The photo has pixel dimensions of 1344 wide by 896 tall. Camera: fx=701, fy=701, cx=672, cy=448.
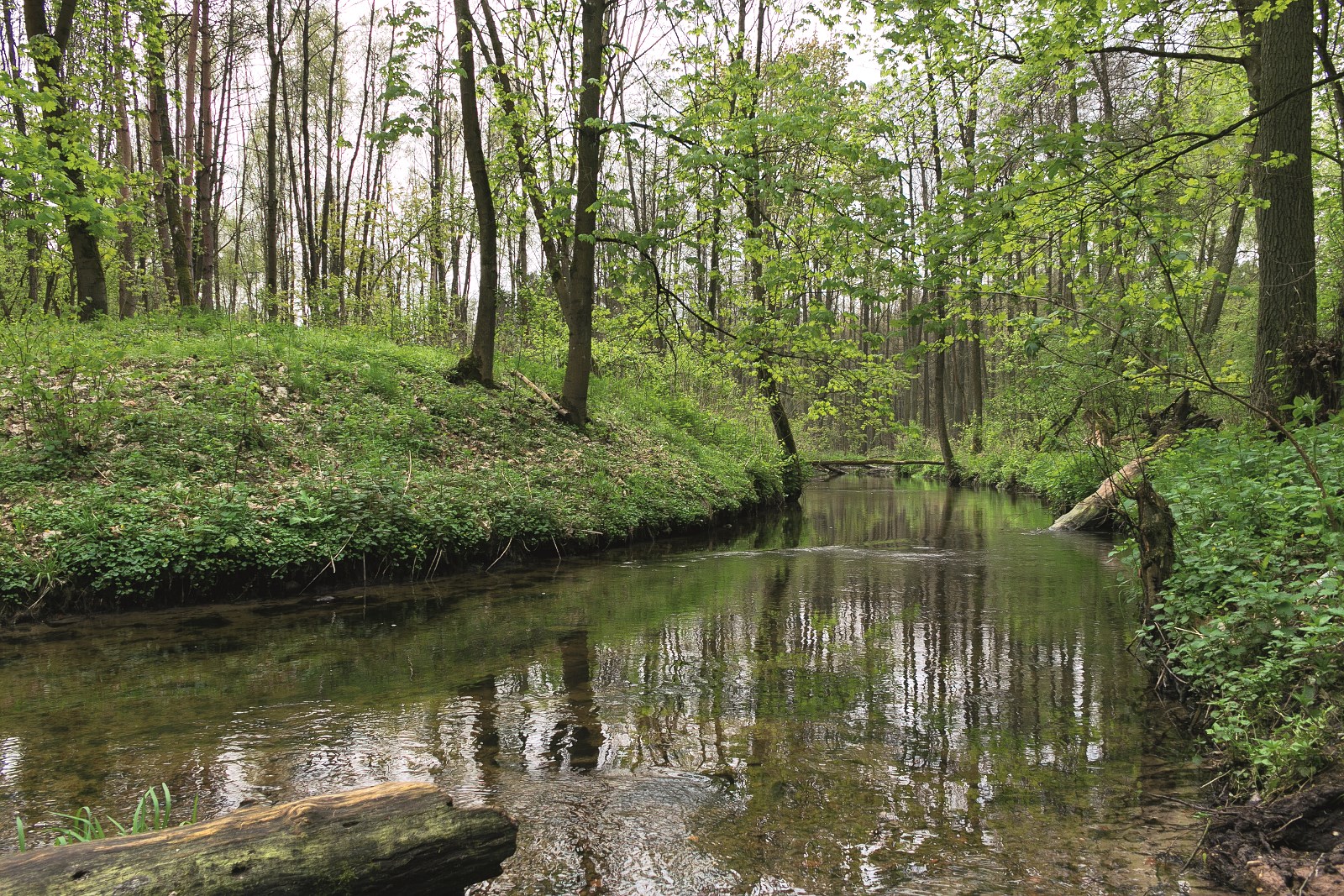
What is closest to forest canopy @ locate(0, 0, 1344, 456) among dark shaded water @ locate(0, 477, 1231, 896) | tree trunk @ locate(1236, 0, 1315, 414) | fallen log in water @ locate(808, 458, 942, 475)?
tree trunk @ locate(1236, 0, 1315, 414)

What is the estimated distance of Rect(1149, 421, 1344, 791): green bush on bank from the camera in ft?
10.3

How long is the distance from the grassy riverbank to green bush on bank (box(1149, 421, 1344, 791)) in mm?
7630

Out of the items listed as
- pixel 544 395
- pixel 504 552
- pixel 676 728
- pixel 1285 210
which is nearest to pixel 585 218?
pixel 544 395

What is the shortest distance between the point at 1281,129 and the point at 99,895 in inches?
430

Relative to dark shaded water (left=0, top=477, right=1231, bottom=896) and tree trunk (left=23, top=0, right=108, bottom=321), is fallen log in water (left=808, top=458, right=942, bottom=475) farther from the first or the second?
tree trunk (left=23, top=0, right=108, bottom=321)

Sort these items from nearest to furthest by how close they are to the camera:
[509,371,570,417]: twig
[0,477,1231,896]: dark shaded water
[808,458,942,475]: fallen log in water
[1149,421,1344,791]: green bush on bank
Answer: [0,477,1231,896]: dark shaded water → [1149,421,1344,791]: green bush on bank → [509,371,570,417]: twig → [808,458,942,475]: fallen log in water

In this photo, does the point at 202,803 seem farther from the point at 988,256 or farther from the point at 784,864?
the point at 988,256

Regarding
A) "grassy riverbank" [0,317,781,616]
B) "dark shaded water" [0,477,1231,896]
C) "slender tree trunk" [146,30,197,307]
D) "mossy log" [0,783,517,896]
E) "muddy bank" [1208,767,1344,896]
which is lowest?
"dark shaded water" [0,477,1231,896]

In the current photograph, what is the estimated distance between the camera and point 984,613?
284 inches

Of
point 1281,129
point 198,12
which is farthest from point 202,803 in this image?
point 198,12

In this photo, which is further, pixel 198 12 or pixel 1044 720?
pixel 198 12

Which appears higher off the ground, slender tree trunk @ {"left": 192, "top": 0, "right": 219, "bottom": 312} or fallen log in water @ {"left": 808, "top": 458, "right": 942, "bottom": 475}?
slender tree trunk @ {"left": 192, "top": 0, "right": 219, "bottom": 312}

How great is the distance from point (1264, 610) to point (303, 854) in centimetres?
463

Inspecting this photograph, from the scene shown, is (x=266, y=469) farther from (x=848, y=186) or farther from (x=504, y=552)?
(x=848, y=186)
